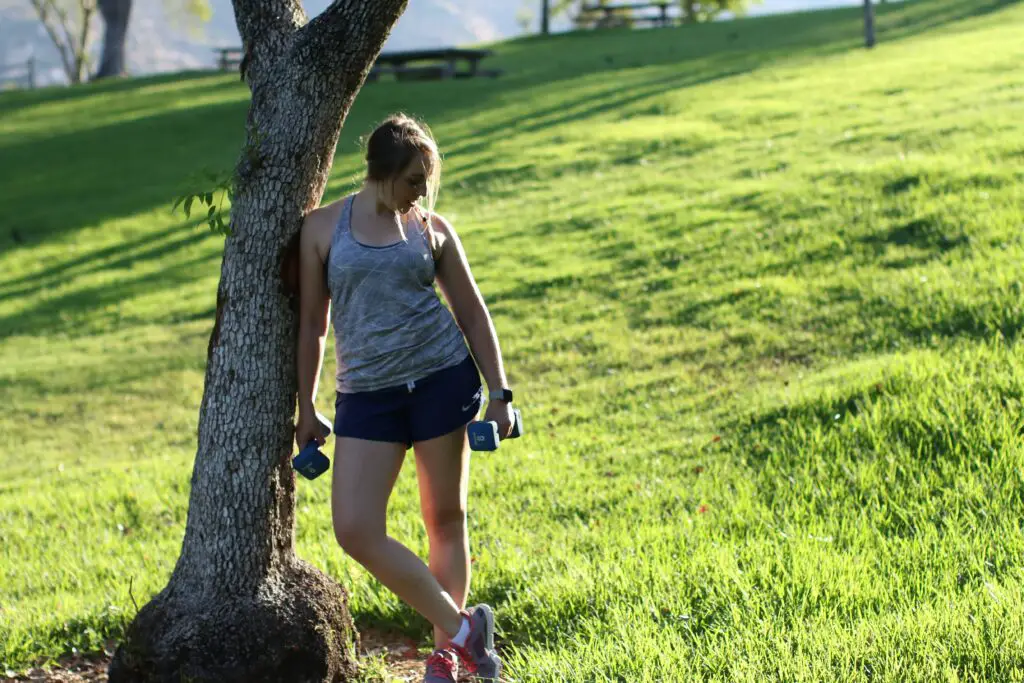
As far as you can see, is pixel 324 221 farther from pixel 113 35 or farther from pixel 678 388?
pixel 113 35

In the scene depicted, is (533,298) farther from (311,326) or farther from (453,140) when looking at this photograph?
(453,140)

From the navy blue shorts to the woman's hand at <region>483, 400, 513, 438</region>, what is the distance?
9 centimetres

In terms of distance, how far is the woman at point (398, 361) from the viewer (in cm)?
369

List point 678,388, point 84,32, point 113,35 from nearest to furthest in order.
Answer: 1. point 678,388
2. point 113,35
3. point 84,32

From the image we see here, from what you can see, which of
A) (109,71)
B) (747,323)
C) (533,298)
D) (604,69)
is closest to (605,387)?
(747,323)

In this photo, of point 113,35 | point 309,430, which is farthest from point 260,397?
point 113,35

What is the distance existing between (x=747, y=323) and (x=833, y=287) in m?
0.89

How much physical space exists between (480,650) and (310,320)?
4.48 feet

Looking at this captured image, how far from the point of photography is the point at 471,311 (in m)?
3.96

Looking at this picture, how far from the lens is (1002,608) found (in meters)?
3.69

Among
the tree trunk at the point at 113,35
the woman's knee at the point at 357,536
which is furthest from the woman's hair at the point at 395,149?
the tree trunk at the point at 113,35

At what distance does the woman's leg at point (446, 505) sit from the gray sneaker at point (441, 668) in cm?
10

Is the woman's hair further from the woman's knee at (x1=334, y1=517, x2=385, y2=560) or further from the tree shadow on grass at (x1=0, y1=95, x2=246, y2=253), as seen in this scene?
the tree shadow on grass at (x1=0, y1=95, x2=246, y2=253)

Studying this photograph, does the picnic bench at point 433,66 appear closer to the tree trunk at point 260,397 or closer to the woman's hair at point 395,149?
the tree trunk at point 260,397
